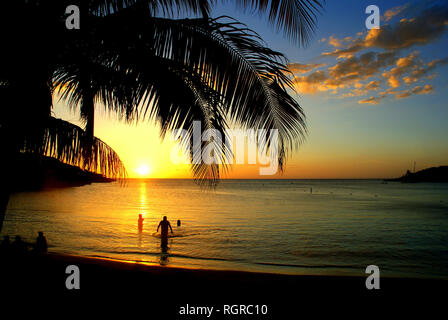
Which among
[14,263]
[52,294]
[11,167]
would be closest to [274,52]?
[11,167]

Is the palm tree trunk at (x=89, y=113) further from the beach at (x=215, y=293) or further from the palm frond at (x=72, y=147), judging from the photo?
the beach at (x=215, y=293)

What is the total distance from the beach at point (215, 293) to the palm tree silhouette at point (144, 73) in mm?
1255

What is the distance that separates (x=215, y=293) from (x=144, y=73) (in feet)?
8.38

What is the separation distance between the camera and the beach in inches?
112

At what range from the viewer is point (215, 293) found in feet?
9.94

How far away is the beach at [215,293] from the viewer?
2.84 meters

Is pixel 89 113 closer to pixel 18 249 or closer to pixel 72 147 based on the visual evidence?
pixel 72 147

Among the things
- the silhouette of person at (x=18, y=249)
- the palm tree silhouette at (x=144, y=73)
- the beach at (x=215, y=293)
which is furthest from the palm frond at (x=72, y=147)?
the silhouette of person at (x=18, y=249)

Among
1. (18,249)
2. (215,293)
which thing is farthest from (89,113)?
(18,249)

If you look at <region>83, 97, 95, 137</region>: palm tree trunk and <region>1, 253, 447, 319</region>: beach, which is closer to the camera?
<region>1, 253, 447, 319</region>: beach

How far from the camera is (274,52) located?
2752 millimetres

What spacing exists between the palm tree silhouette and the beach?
126 centimetres

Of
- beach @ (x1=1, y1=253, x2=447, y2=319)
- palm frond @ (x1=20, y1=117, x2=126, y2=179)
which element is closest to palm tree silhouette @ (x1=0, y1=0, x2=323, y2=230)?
palm frond @ (x1=20, y1=117, x2=126, y2=179)

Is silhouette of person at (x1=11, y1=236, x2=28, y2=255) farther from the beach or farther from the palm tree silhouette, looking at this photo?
the palm tree silhouette
